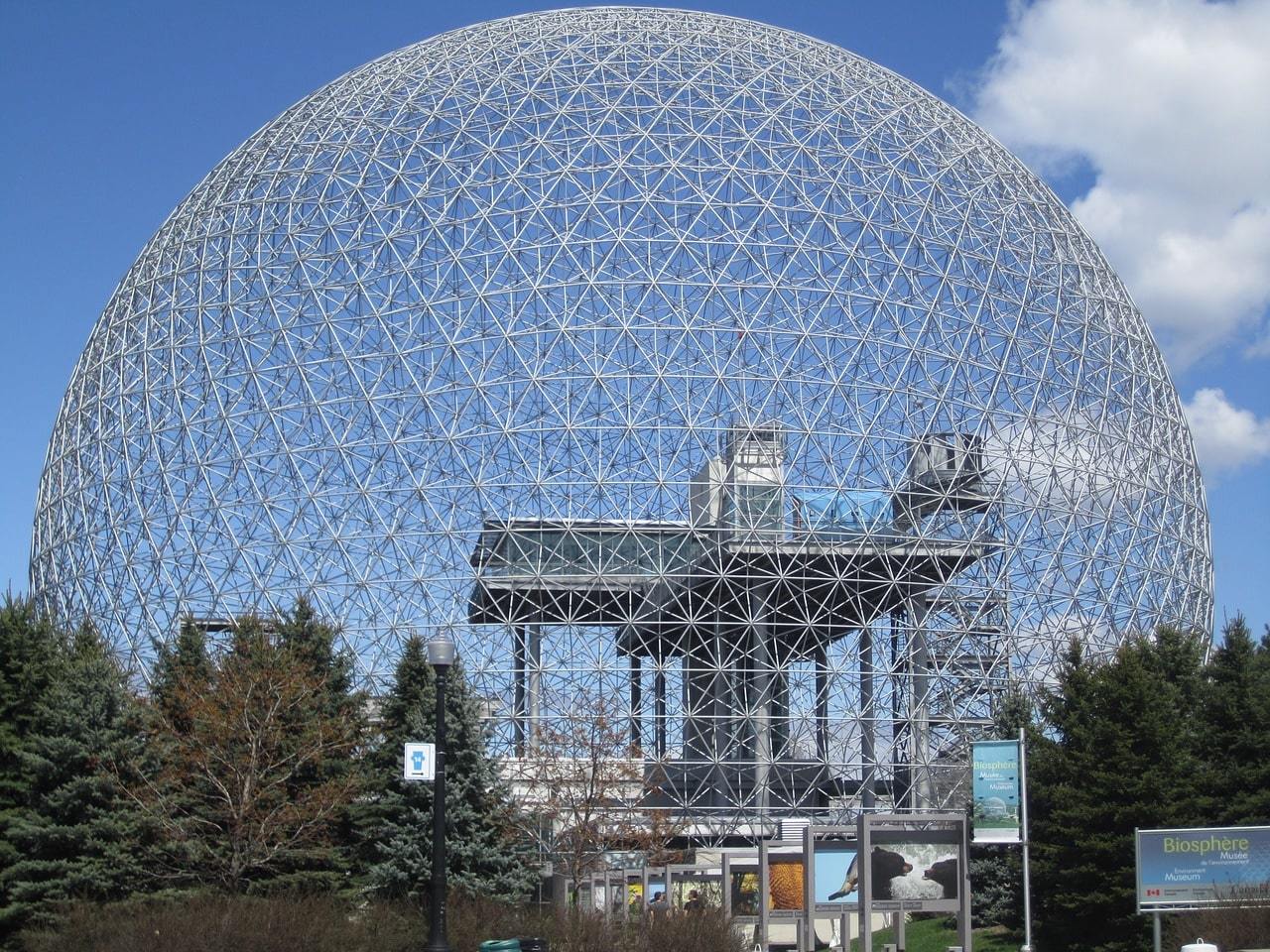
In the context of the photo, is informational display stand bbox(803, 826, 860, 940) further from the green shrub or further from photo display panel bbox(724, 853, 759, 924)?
photo display panel bbox(724, 853, 759, 924)

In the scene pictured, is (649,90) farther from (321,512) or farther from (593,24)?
(321,512)

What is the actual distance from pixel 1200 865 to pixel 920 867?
356 centimetres

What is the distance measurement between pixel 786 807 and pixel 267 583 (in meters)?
12.2

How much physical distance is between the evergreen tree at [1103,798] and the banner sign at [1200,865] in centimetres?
521

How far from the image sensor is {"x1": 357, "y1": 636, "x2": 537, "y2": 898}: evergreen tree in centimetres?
2353

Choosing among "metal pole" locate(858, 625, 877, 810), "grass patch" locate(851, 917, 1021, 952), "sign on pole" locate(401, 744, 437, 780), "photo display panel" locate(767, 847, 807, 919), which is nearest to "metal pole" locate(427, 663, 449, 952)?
"sign on pole" locate(401, 744, 437, 780)

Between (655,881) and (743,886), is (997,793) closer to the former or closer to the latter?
(743,886)

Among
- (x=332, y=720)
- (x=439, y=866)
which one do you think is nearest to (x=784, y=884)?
(x=332, y=720)

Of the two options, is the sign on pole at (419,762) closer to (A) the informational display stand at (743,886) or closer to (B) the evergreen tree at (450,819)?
(B) the evergreen tree at (450,819)

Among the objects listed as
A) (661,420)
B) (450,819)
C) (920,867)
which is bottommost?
(920,867)

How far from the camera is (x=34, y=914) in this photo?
2209 cm

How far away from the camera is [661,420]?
31.5m

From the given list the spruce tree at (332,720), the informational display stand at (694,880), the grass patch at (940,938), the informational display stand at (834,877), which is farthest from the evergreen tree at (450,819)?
the grass patch at (940,938)

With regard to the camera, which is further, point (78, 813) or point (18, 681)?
point (18, 681)
